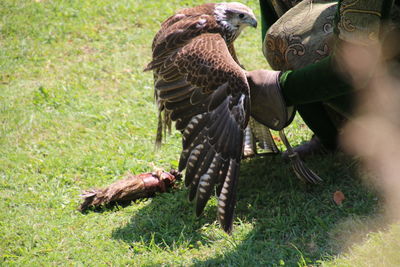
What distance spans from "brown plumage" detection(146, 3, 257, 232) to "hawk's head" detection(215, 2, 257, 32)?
361mm

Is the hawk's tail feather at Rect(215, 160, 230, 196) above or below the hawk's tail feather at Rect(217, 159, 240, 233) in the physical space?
above

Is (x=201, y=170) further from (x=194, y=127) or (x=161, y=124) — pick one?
(x=161, y=124)

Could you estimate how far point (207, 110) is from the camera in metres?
3.33

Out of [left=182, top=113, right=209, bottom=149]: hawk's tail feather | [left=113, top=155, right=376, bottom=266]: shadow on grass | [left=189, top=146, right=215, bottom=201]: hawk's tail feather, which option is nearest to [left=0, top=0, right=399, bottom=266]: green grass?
[left=113, top=155, right=376, bottom=266]: shadow on grass

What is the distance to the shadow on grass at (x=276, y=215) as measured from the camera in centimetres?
320

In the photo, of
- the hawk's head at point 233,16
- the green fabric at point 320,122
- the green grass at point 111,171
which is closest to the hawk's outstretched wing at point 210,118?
the green grass at point 111,171

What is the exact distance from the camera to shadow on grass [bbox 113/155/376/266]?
3.20m

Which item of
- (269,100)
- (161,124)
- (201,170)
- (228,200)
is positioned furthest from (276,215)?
(161,124)

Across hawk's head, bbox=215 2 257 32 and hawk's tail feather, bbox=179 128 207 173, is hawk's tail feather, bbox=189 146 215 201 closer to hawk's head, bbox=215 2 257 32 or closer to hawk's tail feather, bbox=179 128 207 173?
hawk's tail feather, bbox=179 128 207 173

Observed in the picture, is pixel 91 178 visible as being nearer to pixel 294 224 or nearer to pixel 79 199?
pixel 79 199

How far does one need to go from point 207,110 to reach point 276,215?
2.63 ft

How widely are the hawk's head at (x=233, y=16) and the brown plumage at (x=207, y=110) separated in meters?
0.36

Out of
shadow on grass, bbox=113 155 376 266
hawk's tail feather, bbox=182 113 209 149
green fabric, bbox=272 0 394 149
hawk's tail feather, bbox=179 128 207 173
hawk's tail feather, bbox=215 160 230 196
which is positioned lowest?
shadow on grass, bbox=113 155 376 266

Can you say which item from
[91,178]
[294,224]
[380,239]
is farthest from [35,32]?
[380,239]
